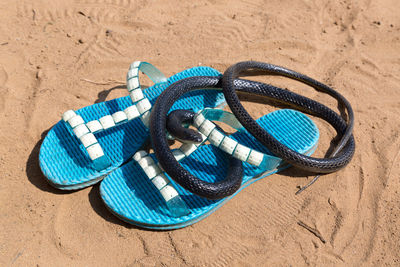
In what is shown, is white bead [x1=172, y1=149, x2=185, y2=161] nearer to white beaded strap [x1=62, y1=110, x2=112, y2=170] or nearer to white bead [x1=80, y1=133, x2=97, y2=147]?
white beaded strap [x1=62, y1=110, x2=112, y2=170]

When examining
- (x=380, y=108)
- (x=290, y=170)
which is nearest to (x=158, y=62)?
(x=290, y=170)

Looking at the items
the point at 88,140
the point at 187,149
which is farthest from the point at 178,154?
the point at 88,140

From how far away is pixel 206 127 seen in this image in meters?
2.77

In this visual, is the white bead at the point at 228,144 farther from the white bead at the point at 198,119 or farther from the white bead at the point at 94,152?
the white bead at the point at 94,152

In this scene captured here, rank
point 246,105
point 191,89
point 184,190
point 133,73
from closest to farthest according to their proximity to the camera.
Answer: point 184,190 → point 133,73 → point 191,89 → point 246,105

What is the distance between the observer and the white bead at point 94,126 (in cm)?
289

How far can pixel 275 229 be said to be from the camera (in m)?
2.77

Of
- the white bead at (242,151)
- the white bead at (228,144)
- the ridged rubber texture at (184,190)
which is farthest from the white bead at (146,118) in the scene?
the white bead at (242,151)

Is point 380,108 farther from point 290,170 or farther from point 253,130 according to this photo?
point 253,130

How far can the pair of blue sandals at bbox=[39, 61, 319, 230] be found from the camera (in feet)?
8.73

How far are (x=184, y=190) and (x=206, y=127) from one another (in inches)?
22.6

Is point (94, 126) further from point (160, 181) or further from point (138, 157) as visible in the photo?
point (160, 181)

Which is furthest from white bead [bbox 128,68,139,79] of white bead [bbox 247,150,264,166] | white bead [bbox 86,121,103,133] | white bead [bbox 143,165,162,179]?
white bead [bbox 247,150,264,166]

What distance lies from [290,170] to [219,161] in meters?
0.72
